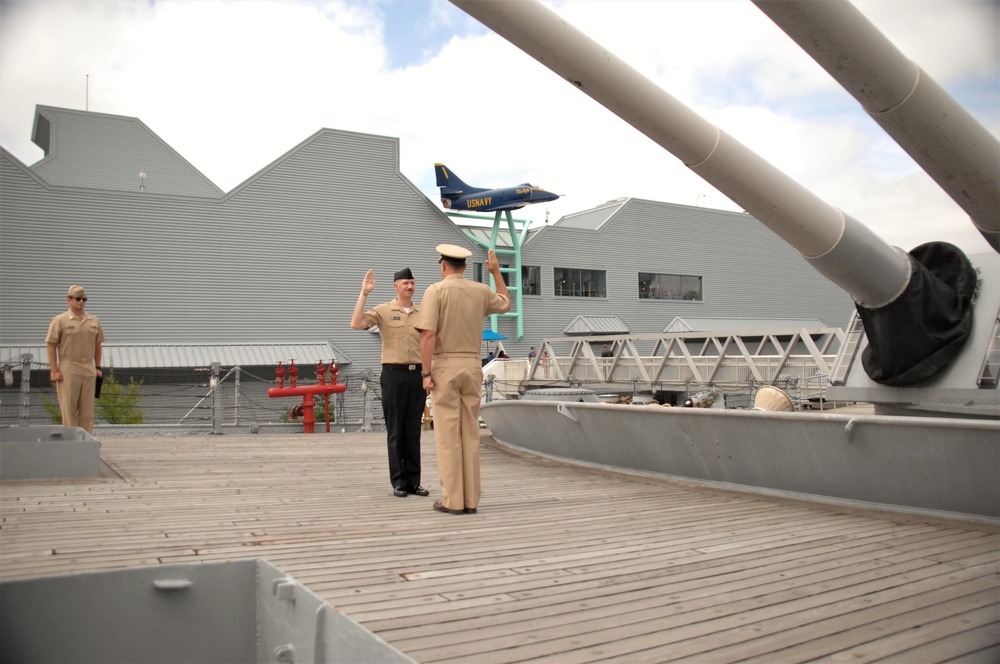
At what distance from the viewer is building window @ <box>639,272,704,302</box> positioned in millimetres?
42344

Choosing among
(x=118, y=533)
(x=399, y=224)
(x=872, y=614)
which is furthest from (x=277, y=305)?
(x=872, y=614)

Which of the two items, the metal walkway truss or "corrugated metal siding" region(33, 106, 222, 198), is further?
"corrugated metal siding" region(33, 106, 222, 198)

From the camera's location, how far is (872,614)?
11.0 ft

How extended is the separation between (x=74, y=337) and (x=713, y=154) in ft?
24.1

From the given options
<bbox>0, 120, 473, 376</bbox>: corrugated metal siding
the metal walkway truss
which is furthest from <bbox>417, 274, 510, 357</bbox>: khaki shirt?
<bbox>0, 120, 473, 376</bbox>: corrugated metal siding

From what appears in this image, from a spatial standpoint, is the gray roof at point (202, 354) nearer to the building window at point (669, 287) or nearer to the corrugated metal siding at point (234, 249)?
the corrugated metal siding at point (234, 249)

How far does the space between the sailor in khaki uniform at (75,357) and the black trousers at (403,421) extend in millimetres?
4131

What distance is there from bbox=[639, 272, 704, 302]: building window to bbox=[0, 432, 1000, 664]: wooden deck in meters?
35.6

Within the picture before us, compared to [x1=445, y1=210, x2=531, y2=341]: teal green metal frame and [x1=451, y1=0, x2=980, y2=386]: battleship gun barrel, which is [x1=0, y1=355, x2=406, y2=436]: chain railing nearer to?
[x1=445, y1=210, x2=531, y2=341]: teal green metal frame

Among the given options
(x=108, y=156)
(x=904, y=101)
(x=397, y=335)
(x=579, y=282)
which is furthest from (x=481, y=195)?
(x=904, y=101)

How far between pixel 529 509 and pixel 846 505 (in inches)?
86.7

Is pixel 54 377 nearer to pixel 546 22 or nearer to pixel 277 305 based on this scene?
pixel 546 22

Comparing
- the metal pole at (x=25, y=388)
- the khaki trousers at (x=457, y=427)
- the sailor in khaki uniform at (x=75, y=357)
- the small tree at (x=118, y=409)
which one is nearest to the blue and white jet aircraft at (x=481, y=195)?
the small tree at (x=118, y=409)

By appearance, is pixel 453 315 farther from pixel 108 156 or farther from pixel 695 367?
pixel 108 156
